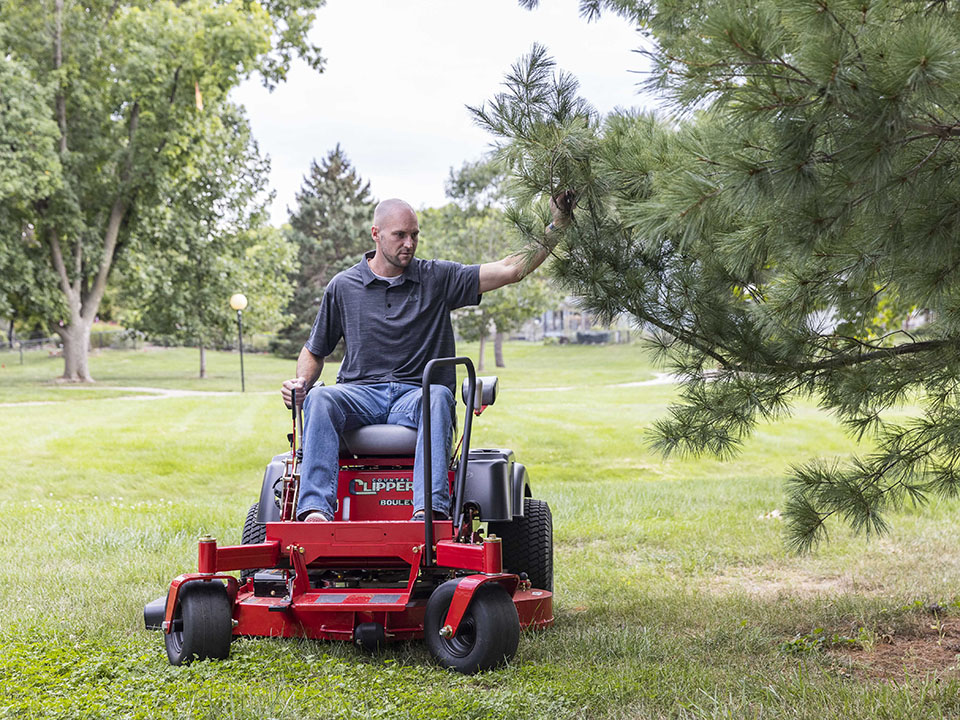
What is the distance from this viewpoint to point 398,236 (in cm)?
420

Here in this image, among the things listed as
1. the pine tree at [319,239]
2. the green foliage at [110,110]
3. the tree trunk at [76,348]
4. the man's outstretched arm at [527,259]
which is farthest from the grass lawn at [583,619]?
the pine tree at [319,239]

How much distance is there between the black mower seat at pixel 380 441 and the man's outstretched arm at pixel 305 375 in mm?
299

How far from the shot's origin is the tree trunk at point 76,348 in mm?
23234

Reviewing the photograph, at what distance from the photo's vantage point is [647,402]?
820 inches

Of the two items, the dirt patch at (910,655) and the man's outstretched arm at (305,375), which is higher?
the man's outstretched arm at (305,375)

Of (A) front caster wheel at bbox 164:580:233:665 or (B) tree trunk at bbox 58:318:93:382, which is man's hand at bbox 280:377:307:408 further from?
(B) tree trunk at bbox 58:318:93:382

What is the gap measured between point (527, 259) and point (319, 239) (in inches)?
1758

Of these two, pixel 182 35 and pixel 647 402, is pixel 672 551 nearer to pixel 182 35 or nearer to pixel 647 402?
pixel 647 402

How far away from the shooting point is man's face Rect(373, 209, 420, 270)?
13.8 feet

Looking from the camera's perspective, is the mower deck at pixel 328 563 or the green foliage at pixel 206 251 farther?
the green foliage at pixel 206 251

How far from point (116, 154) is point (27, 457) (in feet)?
43.1

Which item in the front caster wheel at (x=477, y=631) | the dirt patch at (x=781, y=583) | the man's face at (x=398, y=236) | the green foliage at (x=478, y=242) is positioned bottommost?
the dirt patch at (x=781, y=583)

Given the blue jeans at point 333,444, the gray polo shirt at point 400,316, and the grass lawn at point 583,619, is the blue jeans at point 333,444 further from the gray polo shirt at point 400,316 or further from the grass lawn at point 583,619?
the grass lawn at point 583,619

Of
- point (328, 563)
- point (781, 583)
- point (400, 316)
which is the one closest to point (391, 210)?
point (400, 316)
